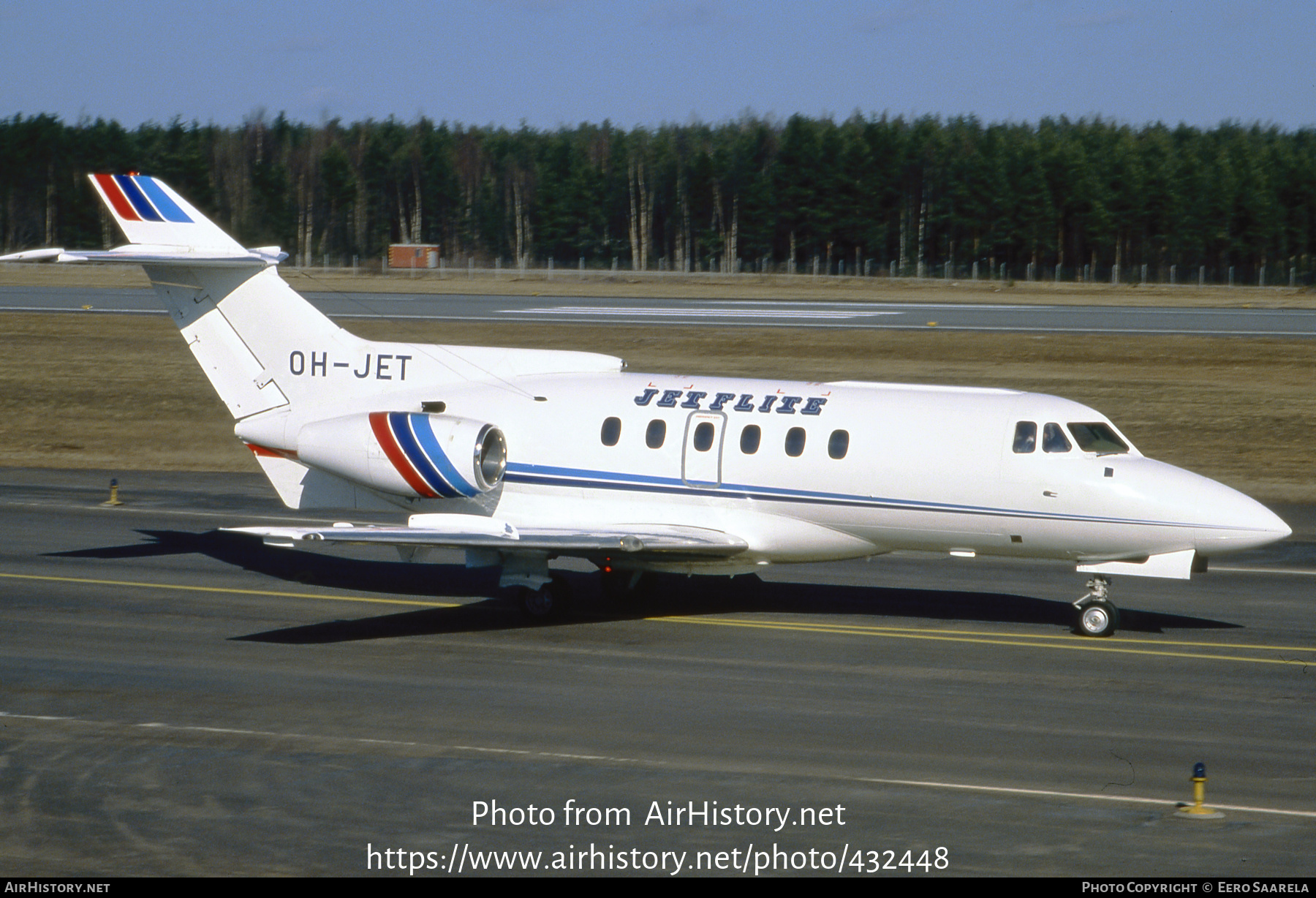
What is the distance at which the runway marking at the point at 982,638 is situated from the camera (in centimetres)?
1764

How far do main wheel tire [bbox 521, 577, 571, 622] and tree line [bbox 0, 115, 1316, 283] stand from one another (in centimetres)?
7156

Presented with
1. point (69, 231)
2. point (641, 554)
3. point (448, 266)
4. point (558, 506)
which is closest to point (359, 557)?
point (558, 506)

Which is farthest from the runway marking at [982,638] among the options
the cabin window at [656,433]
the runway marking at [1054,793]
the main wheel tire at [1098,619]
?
the runway marking at [1054,793]

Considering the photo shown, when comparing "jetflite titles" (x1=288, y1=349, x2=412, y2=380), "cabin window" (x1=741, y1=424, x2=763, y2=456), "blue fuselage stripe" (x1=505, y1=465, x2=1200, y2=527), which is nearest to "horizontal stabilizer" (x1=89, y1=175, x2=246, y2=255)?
"jetflite titles" (x1=288, y1=349, x2=412, y2=380)

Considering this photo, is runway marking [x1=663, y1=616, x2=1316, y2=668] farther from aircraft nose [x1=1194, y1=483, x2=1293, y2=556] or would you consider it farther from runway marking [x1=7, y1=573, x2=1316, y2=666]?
aircraft nose [x1=1194, y1=483, x2=1293, y2=556]

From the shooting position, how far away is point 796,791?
12547 mm

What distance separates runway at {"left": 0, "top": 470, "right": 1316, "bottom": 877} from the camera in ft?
37.1

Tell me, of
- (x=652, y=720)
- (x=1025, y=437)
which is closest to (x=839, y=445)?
(x=1025, y=437)

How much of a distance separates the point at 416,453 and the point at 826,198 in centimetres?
10235

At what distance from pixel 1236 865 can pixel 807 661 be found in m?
7.04

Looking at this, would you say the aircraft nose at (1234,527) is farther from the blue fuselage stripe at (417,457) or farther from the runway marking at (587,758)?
the blue fuselage stripe at (417,457)

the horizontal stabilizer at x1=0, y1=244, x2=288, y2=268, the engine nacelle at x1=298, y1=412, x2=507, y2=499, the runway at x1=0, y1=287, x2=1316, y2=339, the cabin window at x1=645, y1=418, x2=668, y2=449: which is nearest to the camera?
the cabin window at x1=645, y1=418, x2=668, y2=449

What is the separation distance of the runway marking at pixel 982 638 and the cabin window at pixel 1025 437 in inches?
93.8

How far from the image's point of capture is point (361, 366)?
21734 millimetres
